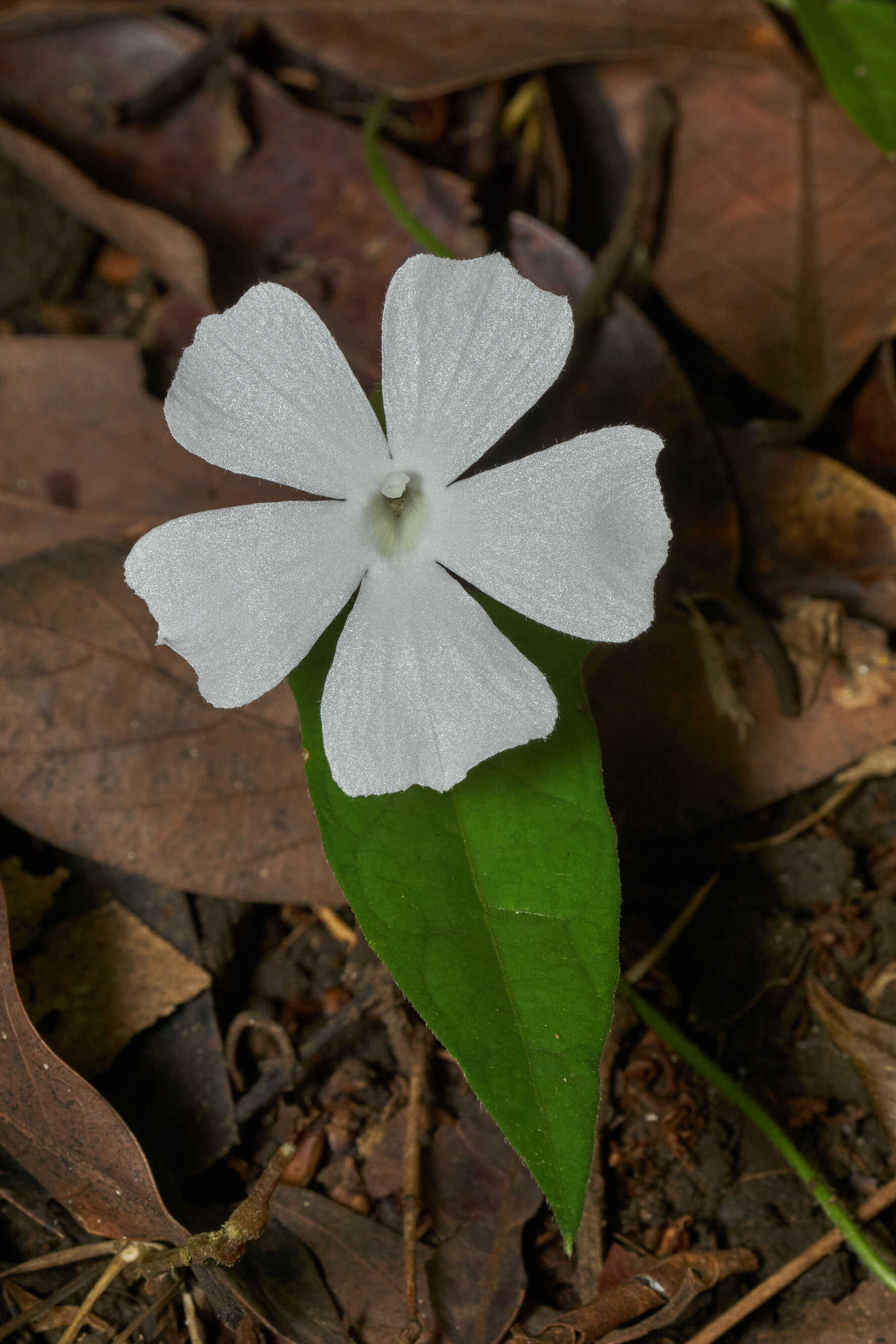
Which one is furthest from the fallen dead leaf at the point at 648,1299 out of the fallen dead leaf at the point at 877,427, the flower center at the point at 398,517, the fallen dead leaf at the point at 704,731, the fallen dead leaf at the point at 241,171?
the fallen dead leaf at the point at 241,171

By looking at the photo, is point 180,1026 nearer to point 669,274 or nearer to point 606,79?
point 669,274

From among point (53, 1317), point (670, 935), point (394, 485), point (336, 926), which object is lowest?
point (53, 1317)

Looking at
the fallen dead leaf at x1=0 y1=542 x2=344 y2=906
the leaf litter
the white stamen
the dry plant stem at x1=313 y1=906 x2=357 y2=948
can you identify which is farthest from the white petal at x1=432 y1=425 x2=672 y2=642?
the dry plant stem at x1=313 y1=906 x2=357 y2=948

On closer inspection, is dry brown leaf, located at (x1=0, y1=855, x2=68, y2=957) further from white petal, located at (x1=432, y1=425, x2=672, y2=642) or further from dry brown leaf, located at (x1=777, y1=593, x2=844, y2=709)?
dry brown leaf, located at (x1=777, y1=593, x2=844, y2=709)

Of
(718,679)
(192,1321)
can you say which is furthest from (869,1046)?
(192,1321)

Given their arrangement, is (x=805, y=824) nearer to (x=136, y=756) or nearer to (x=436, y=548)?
(x=436, y=548)

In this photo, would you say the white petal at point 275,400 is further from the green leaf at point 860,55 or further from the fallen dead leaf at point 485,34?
the fallen dead leaf at point 485,34
